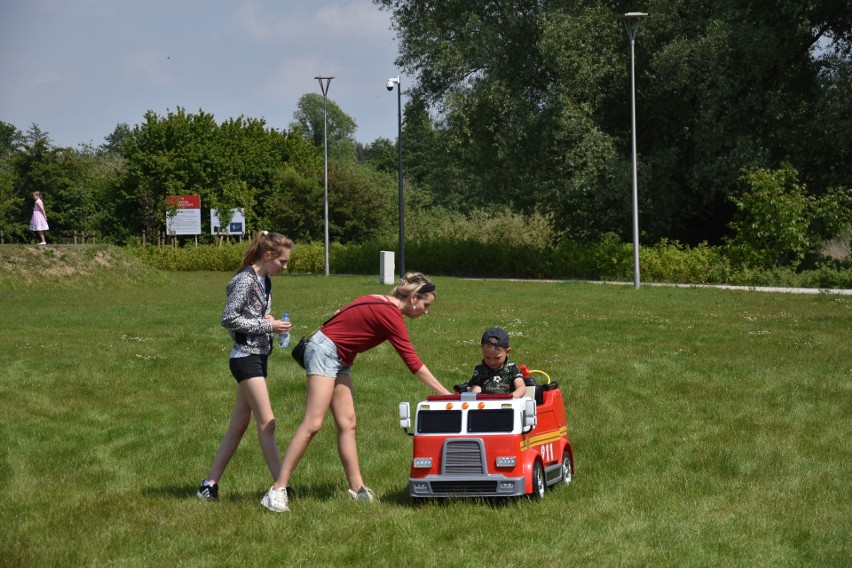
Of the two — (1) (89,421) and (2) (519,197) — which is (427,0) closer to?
(2) (519,197)

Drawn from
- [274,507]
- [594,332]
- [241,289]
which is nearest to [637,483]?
[274,507]

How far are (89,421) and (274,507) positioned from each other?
16.3ft

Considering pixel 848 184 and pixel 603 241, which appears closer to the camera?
pixel 848 184

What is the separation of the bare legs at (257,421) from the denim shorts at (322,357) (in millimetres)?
396

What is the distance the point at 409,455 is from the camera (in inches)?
388

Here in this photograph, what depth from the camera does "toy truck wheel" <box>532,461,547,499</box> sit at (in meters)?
7.82

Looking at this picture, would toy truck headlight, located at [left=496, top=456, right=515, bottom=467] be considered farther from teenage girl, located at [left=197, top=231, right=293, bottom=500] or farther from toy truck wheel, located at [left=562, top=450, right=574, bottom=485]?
teenage girl, located at [left=197, top=231, right=293, bottom=500]

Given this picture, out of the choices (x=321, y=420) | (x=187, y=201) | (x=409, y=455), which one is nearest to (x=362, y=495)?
(x=321, y=420)

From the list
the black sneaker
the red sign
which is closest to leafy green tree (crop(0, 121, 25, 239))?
the red sign

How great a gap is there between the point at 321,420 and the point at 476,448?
1.06 m

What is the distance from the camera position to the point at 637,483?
845 centimetres

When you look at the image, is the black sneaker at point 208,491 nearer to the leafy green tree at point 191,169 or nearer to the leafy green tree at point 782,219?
the leafy green tree at point 782,219

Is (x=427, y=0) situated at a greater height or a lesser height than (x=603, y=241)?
greater

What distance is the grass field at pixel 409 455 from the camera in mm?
6590
